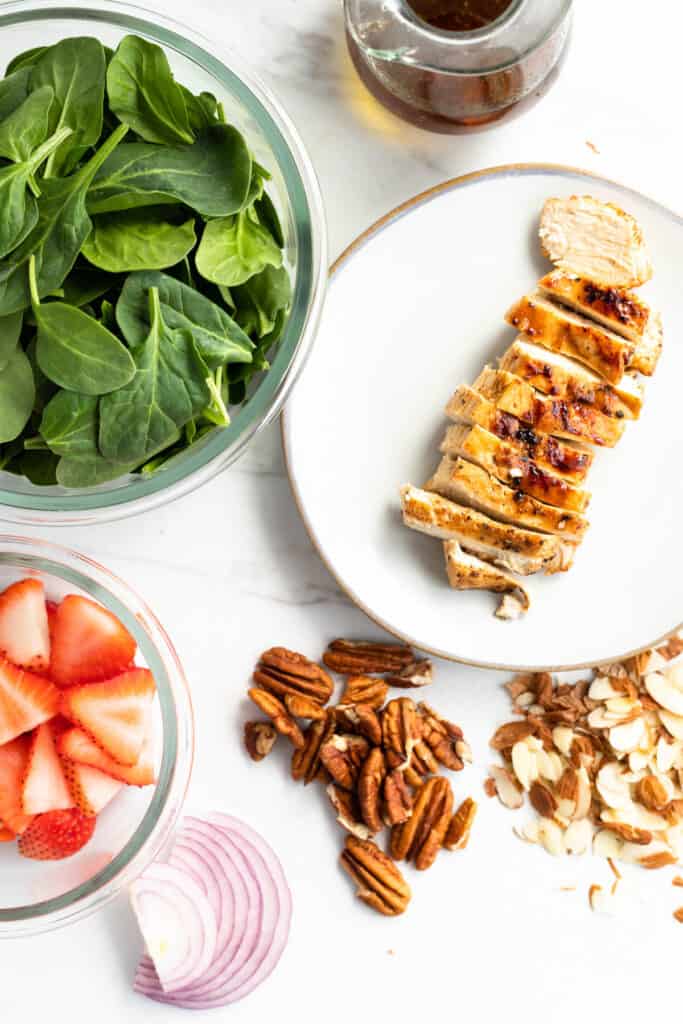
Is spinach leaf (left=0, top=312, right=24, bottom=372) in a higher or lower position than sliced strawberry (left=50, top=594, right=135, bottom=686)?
higher

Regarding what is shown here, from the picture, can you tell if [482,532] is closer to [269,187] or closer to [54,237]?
[269,187]

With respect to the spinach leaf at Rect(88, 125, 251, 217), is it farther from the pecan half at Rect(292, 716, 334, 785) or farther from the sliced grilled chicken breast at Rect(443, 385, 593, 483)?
the pecan half at Rect(292, 716, 334, 785)

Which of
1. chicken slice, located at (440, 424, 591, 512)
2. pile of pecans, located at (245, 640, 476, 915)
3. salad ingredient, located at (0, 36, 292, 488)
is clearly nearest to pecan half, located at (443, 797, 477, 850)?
pile of pecans, located at (245, 640, 476, 915)

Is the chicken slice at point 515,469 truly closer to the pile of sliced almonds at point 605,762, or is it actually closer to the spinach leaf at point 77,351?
the pile of sliced almonds at point 605,762

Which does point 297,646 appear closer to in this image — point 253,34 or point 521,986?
point 521,986

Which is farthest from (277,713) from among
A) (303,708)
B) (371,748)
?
(371,748)

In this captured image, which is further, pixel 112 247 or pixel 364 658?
pixel 364 658
